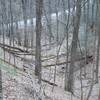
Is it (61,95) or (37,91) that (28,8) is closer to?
(61,95)

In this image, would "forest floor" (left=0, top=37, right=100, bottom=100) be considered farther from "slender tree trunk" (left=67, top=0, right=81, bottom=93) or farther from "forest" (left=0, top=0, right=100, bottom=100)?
"slender tree trunk" (left=67, top=0, right=81, bottom=93)

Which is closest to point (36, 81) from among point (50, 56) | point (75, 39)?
point (75, 39)

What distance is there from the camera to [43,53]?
1527 centimetres

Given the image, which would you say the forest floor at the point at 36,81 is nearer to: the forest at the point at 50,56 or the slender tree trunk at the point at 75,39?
the forest at the point at 50,56

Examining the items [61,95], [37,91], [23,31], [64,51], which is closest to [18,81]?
[37,91]

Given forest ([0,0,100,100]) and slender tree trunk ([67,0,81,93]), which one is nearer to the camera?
forest ([0,0,100,100])

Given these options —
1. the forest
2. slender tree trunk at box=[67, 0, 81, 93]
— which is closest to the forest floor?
the forest

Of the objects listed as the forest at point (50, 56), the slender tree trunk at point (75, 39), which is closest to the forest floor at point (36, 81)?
the forest at point (50, 56)

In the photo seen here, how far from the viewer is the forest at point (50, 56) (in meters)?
6.71

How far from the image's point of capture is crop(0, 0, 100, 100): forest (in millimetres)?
6707

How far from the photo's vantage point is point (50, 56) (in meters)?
14.5

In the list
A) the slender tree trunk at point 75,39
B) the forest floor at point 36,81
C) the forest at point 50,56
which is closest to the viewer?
the forest floor at point 36,81

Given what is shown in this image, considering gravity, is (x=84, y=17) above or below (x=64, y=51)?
above

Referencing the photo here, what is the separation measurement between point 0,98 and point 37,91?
1102 mm
